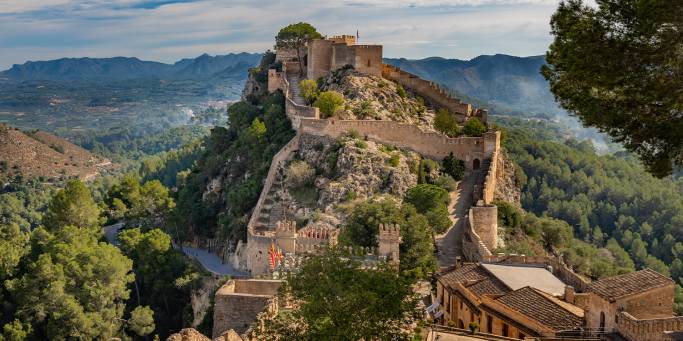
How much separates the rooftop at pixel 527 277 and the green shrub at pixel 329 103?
22564 millimetres

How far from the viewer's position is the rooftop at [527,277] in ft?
69.7

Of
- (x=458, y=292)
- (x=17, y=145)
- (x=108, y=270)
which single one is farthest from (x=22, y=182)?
(x=458, y=292)

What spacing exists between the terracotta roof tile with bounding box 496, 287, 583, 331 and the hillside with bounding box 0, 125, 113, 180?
4443 inches

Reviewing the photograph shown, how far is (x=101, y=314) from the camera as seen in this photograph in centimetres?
3662

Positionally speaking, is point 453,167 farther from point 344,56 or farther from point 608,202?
point 608,202

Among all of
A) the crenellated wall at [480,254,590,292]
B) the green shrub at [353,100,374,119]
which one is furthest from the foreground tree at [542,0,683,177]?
the green shrub at [353,100,374,119]

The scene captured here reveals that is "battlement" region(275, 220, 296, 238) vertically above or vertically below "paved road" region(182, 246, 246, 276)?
above

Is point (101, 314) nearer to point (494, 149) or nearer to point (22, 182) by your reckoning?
point (494, 149)

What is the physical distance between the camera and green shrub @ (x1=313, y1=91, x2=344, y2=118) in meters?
44.8

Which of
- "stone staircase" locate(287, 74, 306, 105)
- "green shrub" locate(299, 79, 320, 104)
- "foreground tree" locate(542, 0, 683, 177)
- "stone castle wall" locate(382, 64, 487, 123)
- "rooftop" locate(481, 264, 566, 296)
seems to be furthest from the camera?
"stone staircase" locate(287, 74, 306, 105)

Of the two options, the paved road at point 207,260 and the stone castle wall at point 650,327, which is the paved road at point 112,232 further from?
the stone castle wall at point 650,327

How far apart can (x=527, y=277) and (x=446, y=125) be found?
23779 millimetres

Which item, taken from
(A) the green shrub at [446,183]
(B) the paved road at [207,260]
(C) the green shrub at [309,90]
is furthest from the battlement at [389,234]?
(C) the green shrub at [309,90]

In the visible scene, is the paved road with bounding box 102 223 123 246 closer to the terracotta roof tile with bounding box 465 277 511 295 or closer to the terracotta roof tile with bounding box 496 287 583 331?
the terracotta roof tile with bounding box 465 277 511 295
